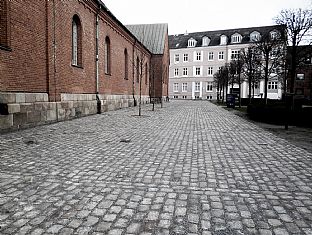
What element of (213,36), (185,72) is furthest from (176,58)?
(213,36)

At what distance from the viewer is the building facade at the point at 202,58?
63.9 metres

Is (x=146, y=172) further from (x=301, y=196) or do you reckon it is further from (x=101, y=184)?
(x=301, y=196)

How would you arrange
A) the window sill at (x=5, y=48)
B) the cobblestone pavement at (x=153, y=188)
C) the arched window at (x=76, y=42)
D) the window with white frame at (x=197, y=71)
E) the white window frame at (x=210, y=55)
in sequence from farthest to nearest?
the window with white frame at (x=197, y=71)
the white window frame at (x=210, y=55)
the arched window at (x=76, y=42)
the window sill at (x=5, y=48)
the cobblestone pavement at (x=153, y=188)

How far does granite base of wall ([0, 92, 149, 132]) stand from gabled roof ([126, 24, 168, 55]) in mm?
26118

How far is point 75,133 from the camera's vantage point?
9.40 metres

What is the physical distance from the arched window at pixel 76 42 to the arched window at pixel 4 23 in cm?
610

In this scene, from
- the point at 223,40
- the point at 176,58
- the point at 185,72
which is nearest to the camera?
the point at 223,40

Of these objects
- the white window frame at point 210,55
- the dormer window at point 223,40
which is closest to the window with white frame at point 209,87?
the white window frame at point 210,55

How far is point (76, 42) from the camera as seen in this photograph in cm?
1555

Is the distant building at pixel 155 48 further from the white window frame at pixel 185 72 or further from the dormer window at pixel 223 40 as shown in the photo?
the dormer window at pixel 223 40

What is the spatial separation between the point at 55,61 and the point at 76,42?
12.3 ft

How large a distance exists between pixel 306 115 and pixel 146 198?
11.7 m

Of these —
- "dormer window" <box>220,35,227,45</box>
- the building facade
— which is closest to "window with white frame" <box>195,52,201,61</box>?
the building facade

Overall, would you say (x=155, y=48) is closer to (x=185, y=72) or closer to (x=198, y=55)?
(x=185, y=72)
